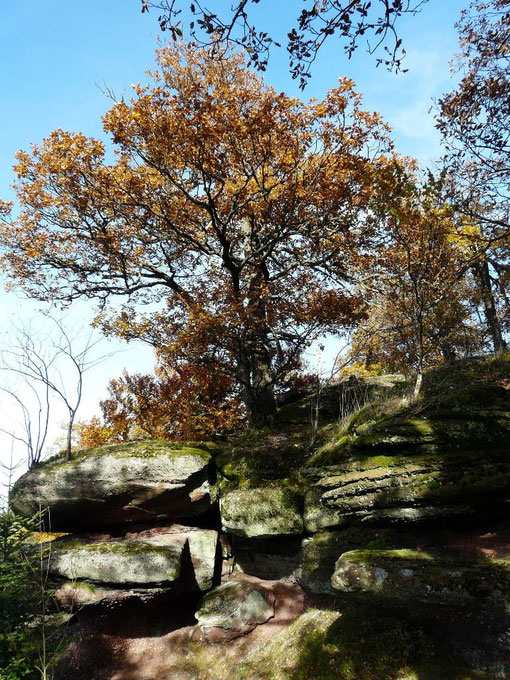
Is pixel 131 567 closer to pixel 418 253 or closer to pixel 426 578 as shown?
pixel 426 578

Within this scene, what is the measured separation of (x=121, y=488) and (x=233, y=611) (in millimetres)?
3886

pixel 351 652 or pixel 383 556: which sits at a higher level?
pixel 383 556

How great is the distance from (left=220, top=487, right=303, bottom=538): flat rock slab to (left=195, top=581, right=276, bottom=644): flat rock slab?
120 cm

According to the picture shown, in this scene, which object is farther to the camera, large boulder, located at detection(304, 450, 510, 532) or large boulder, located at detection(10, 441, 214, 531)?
large boulder, located at detection(10, 441, 214, 531)

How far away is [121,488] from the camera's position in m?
9.79

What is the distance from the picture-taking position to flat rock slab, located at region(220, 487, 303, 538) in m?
8.44

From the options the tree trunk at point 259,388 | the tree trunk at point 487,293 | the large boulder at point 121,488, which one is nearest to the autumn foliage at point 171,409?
the tree trunk at point 259,388

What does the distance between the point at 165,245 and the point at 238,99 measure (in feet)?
18.0

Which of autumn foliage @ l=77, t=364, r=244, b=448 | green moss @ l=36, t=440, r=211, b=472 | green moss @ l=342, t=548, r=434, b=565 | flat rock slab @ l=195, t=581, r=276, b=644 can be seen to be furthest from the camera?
autumn foliage @ l=77, t=364, r=244, b=448

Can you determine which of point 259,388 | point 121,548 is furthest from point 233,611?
point 259,388

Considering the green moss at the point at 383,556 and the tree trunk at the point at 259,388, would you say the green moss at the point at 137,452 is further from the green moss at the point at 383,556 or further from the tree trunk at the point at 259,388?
the green moss at the point at 383,556

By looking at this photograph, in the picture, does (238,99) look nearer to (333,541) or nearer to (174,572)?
(333,541)

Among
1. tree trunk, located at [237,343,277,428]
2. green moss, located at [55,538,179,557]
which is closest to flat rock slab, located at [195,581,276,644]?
green moss, located at [55,538,179,557]

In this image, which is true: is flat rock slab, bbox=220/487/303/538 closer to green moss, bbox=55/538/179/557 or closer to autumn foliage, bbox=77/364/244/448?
green moss, bbox=55/538/179/557
